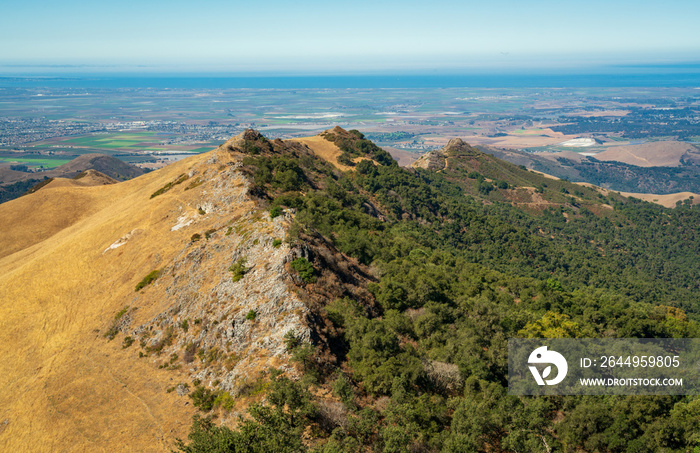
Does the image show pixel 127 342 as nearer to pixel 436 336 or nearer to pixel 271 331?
pixel 271 331

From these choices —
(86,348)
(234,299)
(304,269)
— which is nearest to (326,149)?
(304,269)

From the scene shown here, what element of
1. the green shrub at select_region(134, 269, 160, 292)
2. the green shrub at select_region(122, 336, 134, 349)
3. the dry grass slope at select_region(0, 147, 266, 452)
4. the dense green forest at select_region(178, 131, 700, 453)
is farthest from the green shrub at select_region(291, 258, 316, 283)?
the green shrub at select_region(134, 269, 160, 292)

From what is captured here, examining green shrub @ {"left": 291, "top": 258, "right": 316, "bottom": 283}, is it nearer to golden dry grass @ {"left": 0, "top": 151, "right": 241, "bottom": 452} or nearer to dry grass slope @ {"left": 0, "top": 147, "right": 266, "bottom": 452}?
dry grass slope @ {"left": 0, "top": 147, "right": 266, "bottom": 452}

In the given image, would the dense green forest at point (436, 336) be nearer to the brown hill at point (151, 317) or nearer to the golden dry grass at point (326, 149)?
the brown hill at point (151, 317)

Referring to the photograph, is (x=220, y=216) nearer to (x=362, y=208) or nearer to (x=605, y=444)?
(x=362, y=208)

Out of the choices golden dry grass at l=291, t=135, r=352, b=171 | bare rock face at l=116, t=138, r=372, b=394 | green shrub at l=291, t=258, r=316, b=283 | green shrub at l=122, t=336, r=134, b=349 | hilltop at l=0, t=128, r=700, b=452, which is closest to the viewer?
hilltop at l=0, t=128, r=700, b=452

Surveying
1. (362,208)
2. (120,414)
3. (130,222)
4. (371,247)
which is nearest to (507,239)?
(362,208)
